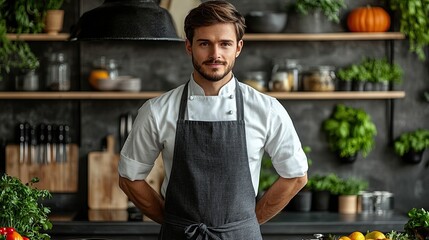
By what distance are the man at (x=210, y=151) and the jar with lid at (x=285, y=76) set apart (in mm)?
2351

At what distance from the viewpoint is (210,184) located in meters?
3.55

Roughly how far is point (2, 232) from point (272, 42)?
3498mm

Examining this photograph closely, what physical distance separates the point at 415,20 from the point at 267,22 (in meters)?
1.01

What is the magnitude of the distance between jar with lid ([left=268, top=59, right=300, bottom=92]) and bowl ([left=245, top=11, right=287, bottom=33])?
0.25 m

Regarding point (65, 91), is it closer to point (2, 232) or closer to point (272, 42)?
point (272, 42)

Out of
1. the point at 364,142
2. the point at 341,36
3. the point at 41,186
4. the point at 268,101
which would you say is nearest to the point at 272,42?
the point at 341,36

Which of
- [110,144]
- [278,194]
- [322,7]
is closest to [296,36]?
[322,7]

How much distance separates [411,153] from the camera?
20.3 ft

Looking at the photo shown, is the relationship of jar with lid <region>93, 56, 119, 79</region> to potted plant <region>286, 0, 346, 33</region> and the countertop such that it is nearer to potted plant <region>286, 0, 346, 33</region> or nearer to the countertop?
the countertop

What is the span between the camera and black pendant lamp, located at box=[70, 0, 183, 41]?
11.8ft

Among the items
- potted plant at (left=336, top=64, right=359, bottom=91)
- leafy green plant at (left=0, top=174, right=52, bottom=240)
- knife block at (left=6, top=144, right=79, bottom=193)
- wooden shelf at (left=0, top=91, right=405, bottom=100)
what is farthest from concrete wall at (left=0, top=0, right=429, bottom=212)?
leafy green plant at (left=0, top=174, right=52, bottom=240)

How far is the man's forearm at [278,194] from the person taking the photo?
371 cm

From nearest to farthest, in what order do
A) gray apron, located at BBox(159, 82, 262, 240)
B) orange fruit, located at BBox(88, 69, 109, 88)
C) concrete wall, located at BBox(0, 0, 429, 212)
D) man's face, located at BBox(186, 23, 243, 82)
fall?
man's face, located at BBox(186, 23, 243, 82)
gray apron, located at BBox(159, 82, 262, 240)
orange fruit, located at BBox(88, 69, 109, 88)
concrete wall, located at BBox(0, 0, 429, 212)

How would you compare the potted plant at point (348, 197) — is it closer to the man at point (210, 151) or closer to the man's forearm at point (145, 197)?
the man at point (210, 151)
